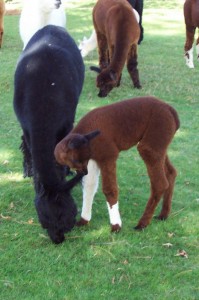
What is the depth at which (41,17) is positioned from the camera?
237 inches

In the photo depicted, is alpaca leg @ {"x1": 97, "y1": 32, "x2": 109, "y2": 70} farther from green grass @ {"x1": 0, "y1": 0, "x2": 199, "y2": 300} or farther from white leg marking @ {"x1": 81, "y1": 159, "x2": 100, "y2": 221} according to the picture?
white leg marking @ {"x1": 81, "y1": 159, "x2": 100, "y2": 221}

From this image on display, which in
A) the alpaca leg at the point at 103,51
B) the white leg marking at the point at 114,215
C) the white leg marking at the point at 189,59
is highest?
the white leg marking at the point at 114,215

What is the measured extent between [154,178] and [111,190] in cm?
32

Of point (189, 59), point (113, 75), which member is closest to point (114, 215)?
point (113, 75)

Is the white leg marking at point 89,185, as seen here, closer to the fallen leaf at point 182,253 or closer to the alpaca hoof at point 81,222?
the alpaca hoof at point 81,222

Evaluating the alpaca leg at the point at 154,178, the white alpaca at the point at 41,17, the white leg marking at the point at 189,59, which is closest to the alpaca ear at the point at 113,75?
the white alpaca at the point at 41,17

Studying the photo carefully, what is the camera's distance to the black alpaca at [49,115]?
335cm

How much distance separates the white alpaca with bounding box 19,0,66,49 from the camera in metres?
5.98

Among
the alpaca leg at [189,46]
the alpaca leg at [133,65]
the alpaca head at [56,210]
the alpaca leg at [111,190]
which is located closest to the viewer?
the alpaca head at [56,210]

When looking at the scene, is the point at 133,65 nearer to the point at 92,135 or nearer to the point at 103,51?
the point at 103,51

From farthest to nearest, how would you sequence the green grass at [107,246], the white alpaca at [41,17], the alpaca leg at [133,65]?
the alpaca leg at [133,65] → the white alpaca at [41,17] → the green grass at [107,246]

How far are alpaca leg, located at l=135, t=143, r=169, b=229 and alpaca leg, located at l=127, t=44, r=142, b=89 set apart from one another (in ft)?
13.4

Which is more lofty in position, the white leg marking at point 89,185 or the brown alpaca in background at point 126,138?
the brown alpaca in background at point 126,138

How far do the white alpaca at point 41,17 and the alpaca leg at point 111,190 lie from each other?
9.18 ft
